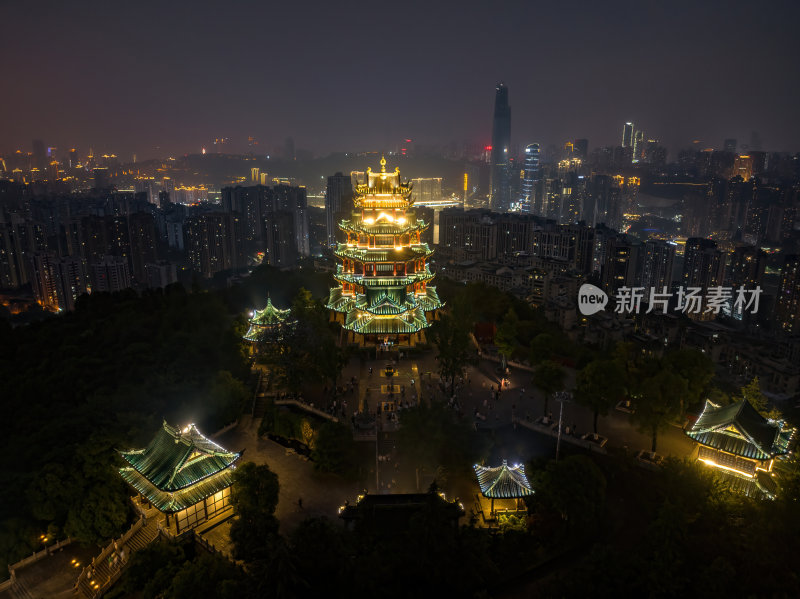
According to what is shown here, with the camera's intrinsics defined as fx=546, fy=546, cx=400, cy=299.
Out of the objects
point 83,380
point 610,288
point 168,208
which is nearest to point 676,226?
point 610,288

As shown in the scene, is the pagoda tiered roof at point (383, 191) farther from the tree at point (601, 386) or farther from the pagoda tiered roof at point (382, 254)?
the tree at point (601, 386)

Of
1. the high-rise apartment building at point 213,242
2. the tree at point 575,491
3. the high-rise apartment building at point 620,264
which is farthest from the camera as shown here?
the high-rise apartment building at point 213,242

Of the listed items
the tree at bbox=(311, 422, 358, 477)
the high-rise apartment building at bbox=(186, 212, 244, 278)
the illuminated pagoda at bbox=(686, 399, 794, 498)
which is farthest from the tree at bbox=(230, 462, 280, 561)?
the high-rise apartment building at bbox=(186, 212, 244, 278)

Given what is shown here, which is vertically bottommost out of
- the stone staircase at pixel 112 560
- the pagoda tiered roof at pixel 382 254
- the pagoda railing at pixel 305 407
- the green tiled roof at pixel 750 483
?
the stone staircase at pixel 112 560

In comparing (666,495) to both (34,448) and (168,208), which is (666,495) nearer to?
(34,448)

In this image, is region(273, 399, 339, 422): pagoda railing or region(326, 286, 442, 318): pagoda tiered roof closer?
region(273, 399, 339, 422): pagoda railing

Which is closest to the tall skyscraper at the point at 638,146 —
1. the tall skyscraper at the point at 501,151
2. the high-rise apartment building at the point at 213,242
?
the tall skyscraper at the point at 501,151

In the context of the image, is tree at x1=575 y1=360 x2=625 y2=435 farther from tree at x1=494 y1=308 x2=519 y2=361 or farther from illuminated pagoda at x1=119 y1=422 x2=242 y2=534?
illuminated pagoda at x1=119 y1=422 x2=242 y2=534

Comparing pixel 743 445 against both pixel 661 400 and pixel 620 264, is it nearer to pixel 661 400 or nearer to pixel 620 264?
pixel 661 400

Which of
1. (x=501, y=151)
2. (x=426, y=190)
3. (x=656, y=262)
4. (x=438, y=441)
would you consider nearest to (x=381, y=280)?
(x=438, y=441)
